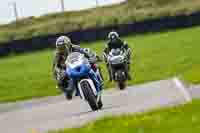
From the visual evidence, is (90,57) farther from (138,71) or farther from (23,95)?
(138,71)

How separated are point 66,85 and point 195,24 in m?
33.8

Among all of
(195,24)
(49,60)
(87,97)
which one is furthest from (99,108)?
(195,24)

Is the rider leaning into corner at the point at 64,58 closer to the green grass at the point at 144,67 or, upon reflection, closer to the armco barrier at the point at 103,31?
the green grass at the point at 144,67

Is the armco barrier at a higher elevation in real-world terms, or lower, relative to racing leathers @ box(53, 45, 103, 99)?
lower

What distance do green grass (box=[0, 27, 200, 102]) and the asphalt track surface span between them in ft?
11.0

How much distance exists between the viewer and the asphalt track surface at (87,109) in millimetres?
12539

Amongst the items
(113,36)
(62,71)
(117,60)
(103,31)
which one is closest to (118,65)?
(117,60)

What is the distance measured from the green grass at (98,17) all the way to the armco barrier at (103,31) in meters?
0.92

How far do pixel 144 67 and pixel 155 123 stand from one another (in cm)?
1937

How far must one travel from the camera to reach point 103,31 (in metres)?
51.8

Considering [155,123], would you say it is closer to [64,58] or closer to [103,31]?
[64,58]

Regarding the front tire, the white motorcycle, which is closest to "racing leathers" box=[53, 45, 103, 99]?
the white motorcycle

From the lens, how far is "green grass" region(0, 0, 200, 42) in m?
56.0

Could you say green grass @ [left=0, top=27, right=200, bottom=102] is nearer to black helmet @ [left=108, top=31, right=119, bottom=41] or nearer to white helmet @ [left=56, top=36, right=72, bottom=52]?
black helmet @ [left=108, top=31, right=119, bottom=41]
